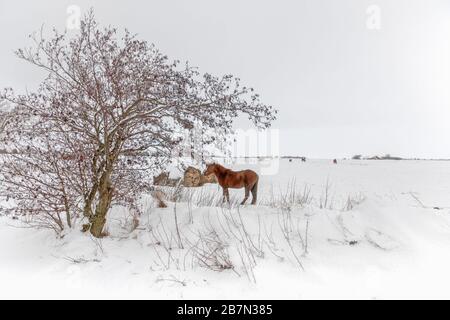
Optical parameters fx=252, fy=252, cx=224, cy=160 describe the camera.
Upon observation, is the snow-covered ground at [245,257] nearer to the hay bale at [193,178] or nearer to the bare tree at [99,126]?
the bare tree at [99,126]

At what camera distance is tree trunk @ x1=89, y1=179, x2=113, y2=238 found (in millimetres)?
4348

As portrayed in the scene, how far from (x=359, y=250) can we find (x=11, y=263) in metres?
5.02

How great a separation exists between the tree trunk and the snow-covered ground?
0.19 meters

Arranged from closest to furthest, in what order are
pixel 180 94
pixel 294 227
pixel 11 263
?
pixel 11 263 → pixel 294 227 → pixel 180 94

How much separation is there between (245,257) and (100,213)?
2.67 m

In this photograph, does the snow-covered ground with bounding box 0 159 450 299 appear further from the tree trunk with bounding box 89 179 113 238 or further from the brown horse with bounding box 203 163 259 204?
the brown horse with bounding box 203 163 259 204

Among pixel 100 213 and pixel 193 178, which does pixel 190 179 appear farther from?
pixel 100 213

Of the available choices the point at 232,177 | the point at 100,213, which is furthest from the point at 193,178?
the point at 100,213

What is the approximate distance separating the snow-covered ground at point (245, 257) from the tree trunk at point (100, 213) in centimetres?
19

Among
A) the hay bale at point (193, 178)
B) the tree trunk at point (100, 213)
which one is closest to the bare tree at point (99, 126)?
the tree trunk at point (100, 213)
